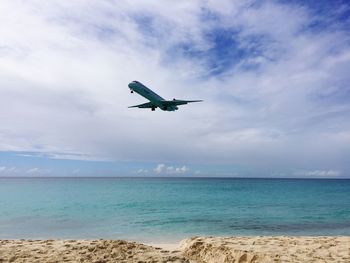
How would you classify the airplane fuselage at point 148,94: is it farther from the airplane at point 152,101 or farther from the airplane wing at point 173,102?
the airplane wing at point 173,102

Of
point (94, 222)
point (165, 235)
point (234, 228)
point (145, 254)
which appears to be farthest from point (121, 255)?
point (94, 222)

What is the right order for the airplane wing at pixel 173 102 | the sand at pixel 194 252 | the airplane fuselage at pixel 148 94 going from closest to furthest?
the sand at pixel 194 252 < the airplane fuselage at pixel 148 94 < the airplane wing at pixel 173 102

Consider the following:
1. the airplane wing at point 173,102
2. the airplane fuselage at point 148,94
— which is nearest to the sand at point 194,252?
the airplane fuselage at point 148,94

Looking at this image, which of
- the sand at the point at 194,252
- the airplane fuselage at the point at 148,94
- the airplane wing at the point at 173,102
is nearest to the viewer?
the sand at the point at 194,252

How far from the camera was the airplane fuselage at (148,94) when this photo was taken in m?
24.0

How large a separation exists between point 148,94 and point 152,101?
97 centimetres

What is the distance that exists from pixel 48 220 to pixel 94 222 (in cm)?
487

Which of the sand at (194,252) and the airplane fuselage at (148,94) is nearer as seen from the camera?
the sand at (194,252)

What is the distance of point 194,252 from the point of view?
47.3ft

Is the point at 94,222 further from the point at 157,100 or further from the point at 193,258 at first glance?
the point at 193,258

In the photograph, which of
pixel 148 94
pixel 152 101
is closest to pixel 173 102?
pixel 152 101

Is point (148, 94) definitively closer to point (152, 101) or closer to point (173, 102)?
point (152, 101)

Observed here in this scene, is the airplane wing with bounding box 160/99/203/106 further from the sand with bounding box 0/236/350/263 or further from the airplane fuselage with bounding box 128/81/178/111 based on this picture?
the sand with bounding box 0/236/350/263

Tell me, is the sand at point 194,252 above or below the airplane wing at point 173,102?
below
